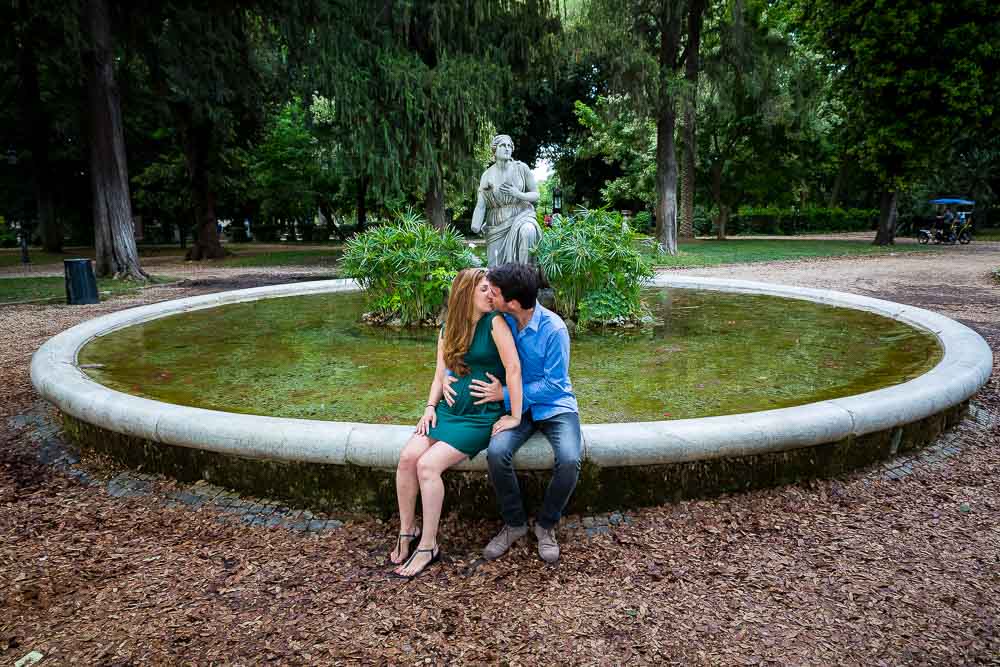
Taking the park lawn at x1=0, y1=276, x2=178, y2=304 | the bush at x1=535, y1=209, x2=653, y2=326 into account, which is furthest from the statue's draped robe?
the park lawn at x1=0, y1=276, x2=178, y2=304

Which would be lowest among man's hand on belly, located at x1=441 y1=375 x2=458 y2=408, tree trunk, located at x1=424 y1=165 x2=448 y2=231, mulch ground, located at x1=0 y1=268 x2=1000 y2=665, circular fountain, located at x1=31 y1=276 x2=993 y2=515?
mulch ground, located at x1=0 y1=268 x2=1000 y2=665

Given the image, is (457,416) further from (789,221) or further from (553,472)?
(789,221)

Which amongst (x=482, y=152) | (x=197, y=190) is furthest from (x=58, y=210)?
(x=482, y=152)

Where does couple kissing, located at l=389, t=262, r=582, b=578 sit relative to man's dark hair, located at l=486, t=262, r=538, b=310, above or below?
below

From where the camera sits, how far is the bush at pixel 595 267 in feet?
22.2

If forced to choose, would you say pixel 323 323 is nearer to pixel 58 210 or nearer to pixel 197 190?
pixel 197 190

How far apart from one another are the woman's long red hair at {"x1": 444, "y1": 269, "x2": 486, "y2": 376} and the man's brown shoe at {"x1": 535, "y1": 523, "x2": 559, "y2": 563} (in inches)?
32.5

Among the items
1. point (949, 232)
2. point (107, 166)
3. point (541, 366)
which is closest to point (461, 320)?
point (541, 366)

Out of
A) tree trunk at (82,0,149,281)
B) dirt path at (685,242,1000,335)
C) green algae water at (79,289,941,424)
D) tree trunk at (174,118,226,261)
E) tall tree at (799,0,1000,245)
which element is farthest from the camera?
tree trunk at (174,118,226,261)

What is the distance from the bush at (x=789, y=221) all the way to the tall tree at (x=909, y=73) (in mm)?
16031

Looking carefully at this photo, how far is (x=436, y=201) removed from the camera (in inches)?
749

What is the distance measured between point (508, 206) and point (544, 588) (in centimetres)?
508

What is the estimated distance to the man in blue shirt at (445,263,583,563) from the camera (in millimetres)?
2957

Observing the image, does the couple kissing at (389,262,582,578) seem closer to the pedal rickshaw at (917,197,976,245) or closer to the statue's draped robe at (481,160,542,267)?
the statue's draped robe at (481,160,542,267)
